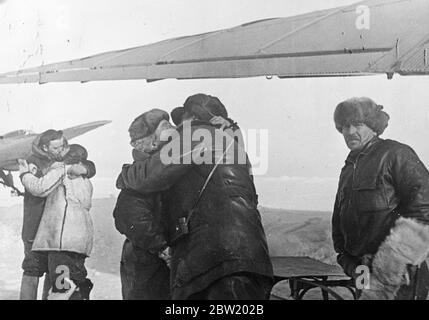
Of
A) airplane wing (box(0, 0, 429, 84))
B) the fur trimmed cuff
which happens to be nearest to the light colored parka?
airplane wing (box(0, 0, 429, 84))

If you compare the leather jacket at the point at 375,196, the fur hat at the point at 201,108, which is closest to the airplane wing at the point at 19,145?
the fur hat at the point at 201,108

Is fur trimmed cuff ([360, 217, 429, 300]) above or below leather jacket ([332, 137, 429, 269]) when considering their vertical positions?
below

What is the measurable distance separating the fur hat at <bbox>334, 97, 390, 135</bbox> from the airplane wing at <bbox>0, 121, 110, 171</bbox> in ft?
4.79

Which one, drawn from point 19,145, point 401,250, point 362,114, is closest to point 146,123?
point 19,145

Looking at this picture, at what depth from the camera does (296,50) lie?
3504mm

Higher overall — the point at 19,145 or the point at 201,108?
the point at 201,108

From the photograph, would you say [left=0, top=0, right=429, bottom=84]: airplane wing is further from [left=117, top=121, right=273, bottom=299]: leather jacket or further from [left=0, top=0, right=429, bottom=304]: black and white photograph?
[left=117, top=121, right=273, bottom=299]: leather jacket

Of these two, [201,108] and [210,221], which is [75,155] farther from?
[210,221]

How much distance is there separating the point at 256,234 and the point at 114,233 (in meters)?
0.88

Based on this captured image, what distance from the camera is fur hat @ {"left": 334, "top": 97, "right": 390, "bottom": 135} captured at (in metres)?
3.51

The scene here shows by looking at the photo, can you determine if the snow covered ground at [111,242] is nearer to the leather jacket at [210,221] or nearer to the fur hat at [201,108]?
the leather jacket at [210,221]

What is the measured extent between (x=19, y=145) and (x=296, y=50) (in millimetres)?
1878

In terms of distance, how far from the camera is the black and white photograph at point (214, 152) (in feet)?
11.2
